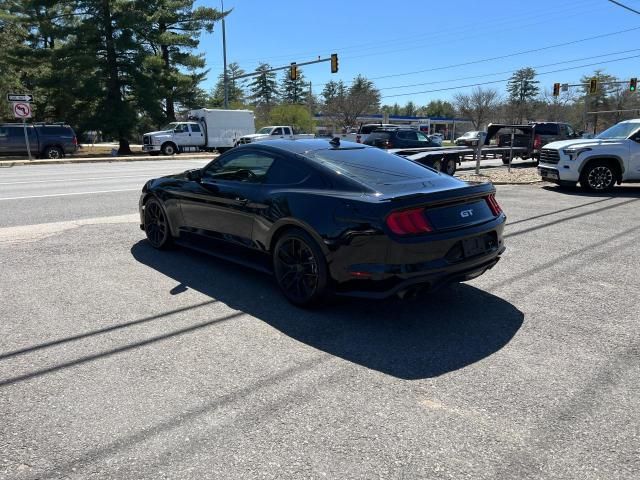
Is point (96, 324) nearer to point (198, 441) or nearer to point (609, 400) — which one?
point (198, 441)

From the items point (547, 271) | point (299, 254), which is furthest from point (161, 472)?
point (547, 271)

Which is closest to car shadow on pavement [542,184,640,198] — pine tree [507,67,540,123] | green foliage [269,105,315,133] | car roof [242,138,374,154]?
car roof [242,138,374,154]

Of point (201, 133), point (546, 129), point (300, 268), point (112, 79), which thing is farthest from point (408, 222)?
point (112, 79)

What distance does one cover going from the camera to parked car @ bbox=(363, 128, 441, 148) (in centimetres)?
2097

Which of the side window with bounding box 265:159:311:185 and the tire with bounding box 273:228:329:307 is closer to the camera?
the tire with bounding box 273:228:329:307

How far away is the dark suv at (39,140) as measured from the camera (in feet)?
86.8

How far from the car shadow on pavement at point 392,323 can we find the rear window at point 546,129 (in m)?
19.8

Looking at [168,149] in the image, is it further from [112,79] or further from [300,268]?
[300,268]

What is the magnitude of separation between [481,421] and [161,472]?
67.3 inches

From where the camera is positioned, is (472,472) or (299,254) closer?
(472,472)

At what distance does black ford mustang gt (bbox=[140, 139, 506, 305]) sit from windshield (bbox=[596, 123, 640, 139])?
31.5 ft

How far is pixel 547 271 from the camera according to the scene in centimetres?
559

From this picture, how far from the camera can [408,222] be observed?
389 cm

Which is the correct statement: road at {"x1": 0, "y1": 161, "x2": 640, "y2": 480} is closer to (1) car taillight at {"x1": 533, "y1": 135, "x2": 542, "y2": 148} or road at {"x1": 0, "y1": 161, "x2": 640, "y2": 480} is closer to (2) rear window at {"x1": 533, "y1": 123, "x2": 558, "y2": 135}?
(1) car taillight at {"x1": 533, "y1": 135, "x2": 542, "y2": 148}
